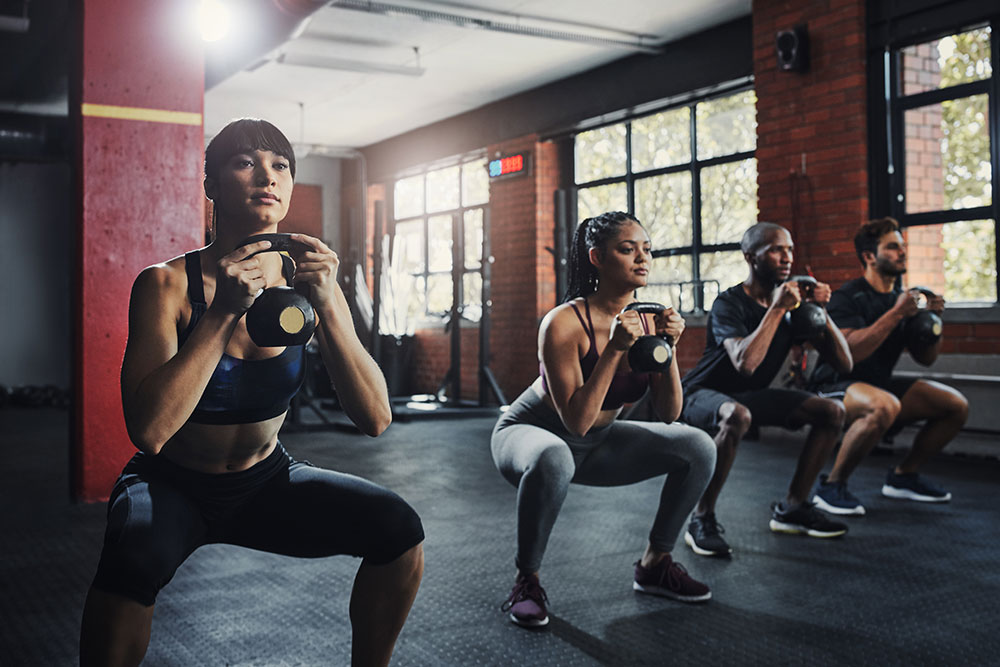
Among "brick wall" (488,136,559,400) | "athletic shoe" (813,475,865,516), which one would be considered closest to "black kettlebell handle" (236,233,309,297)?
"athletic shoe" (813,475,865,516)

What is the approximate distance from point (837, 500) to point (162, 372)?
3.04 m

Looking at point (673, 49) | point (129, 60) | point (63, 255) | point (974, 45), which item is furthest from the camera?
point (63, 255)

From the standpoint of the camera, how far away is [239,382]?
4.88 feet

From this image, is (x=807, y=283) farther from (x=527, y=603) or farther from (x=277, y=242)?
(x=277, y=242)

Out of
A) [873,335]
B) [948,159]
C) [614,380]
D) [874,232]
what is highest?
[948,159]

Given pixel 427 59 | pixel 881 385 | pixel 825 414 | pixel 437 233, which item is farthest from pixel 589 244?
pixel 437 233

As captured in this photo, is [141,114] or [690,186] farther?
[690,186]

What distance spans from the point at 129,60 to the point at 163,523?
313 centimetres

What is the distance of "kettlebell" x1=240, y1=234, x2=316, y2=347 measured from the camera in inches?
50.8

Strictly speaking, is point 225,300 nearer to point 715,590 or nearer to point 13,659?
point 13,659

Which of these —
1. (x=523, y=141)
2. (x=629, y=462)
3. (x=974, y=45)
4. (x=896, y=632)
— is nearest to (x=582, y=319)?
(x=629, y=462)

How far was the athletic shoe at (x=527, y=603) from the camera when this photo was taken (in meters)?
2.33

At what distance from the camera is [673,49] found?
265 inches

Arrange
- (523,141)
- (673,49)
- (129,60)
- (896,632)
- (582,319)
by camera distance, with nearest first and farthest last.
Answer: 1. (896,632)
2. (582,319)
3. (129,60)
4. (673,49)
5. (523,141)
